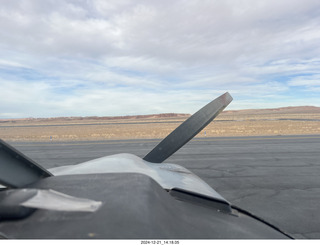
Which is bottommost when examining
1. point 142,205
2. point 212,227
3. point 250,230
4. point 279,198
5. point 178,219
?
point 279,198

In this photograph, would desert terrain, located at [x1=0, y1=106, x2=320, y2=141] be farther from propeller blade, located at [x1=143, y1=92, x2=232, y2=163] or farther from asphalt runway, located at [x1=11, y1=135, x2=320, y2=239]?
propeller blade, located at [x1=143, y1=92, x2=232, y2=163]

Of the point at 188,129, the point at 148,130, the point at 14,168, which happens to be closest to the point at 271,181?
the point at 188,129

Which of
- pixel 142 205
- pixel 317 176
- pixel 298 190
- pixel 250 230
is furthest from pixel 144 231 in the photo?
pixel 317 176

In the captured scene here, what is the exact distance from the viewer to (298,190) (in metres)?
7.92

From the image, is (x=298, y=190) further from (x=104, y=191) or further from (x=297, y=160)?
(x=104, y=191)

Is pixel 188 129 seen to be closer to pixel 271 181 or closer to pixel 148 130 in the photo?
pixel 271 181

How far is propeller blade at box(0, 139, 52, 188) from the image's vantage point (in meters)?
2.24

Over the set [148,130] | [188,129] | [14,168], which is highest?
[188,129]

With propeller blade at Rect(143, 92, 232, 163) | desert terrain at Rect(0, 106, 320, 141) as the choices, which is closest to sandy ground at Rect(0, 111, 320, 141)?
desert terrain at Rect(0, 106, 320, 141)

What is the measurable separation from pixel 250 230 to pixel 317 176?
891 cm

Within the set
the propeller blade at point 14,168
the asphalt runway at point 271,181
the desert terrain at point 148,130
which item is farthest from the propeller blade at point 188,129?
the desert terrain at point 148,130

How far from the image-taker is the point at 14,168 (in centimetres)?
237

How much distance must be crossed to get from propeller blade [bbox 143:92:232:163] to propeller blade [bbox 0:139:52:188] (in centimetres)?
245

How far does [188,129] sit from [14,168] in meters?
2.97
